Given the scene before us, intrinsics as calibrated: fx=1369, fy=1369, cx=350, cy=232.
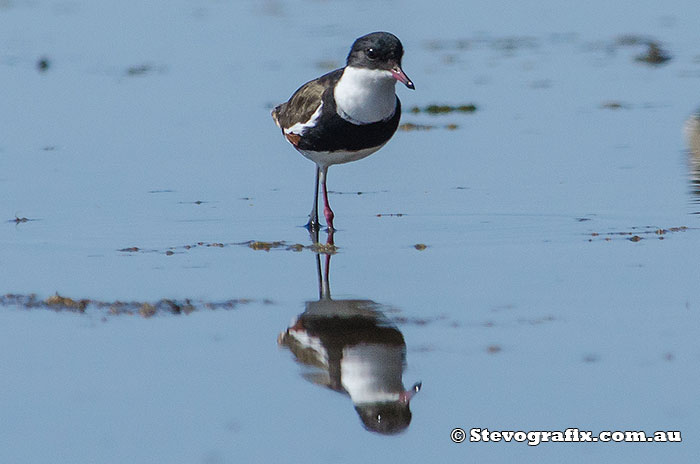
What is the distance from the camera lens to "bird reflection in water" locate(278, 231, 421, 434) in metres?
5.70

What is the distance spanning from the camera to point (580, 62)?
59.5 ft

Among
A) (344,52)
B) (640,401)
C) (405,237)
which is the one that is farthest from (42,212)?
(344,52)

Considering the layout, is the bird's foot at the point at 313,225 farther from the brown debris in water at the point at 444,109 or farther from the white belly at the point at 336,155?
the brown debris in water at the point at 444,109

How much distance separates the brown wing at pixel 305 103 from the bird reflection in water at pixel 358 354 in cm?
207

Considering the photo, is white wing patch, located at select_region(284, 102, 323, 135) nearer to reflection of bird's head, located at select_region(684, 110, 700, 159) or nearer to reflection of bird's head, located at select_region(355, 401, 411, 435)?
reflection of bird's head, located at select_region(355, 401, 411, 435)

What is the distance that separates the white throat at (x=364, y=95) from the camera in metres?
8.86

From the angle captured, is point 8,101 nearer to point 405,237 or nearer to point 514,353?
point 405,237

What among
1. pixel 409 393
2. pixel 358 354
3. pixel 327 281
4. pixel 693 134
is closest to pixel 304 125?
pixel 327 281

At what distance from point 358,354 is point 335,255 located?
2262mm

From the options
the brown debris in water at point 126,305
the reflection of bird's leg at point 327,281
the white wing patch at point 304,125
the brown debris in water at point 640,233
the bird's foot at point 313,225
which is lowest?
the brown debris in water at point 126,305

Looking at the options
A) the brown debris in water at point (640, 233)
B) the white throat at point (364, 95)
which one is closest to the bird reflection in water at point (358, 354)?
the white throat at point (364, 95)

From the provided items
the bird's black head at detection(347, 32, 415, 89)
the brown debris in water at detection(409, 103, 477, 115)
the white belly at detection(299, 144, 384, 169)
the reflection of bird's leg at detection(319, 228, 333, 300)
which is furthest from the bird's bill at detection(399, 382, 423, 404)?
the brown debris in water at detection(409, 103, 477, 115)

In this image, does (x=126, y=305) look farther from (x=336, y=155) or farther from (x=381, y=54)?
(x=381, y=54)

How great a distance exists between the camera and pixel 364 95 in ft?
29.2
